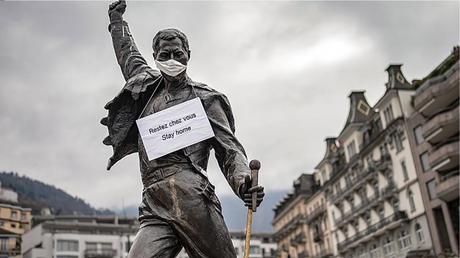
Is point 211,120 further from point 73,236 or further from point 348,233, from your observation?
point 73,236

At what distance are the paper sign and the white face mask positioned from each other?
0.28 meters

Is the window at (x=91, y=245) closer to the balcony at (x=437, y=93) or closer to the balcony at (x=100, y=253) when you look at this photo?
the balcony at (x=100, y=253)

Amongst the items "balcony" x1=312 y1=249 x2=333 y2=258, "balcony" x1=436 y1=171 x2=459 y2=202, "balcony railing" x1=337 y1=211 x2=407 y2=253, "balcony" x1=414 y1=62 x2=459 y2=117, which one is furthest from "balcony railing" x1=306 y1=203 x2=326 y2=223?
"balcony" x1=436 y1=171 x2=459 y2=202

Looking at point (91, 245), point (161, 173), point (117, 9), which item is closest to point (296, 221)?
point (91, 245)

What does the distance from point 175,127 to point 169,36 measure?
87 centimetres

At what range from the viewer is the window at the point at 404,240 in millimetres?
50397

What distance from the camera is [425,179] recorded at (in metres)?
47.2

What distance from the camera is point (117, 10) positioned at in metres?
6.08

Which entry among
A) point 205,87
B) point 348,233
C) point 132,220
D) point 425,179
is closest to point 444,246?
point 425,179

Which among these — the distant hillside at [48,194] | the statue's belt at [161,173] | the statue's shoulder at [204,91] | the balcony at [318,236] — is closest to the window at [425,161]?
the balcony at [318,236]

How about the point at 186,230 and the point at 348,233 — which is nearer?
the point at 186,230

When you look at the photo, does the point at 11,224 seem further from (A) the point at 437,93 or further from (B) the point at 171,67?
(B) the point at 171,67

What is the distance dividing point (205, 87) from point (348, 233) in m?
62.2

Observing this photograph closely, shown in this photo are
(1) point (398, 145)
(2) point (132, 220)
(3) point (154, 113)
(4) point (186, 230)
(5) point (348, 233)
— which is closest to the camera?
(4) point (186, 230)
